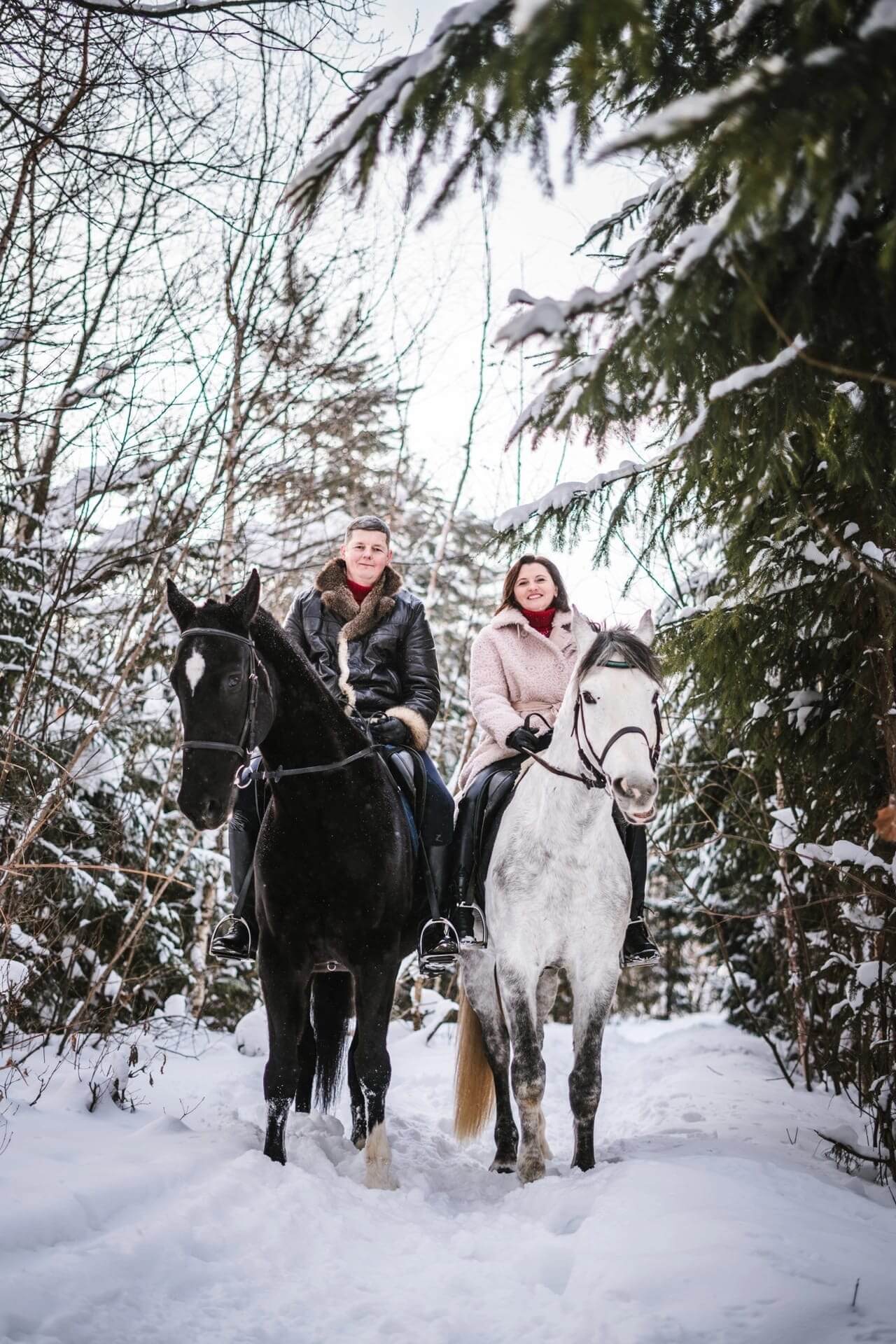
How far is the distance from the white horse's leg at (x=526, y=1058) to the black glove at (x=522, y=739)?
1.11m

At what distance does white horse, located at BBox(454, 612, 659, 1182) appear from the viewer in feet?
13.2

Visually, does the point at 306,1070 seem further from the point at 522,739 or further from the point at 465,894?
the point at 522,739

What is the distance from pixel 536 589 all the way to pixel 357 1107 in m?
3.12

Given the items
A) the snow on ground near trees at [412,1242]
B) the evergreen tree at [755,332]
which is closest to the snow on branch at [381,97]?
the evergreen tree at [755,332]

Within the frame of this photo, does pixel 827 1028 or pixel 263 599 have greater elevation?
pixel 263 599

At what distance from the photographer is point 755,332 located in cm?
245

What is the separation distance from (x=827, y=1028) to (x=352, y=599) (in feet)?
13.5

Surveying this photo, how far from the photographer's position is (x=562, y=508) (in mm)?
4242

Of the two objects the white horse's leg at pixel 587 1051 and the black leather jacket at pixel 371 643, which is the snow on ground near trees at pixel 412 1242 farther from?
the black leather jacket at pixel 371 643

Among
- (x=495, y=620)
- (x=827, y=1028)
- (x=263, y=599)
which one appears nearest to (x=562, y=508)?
(x=495, y=620)

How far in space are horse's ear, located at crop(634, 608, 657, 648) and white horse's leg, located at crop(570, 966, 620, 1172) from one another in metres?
1.59

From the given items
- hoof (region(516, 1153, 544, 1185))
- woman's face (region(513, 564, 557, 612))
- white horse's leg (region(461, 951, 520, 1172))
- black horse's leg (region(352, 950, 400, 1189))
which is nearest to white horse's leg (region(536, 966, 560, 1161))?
hoof (region(516, 1153, 544, 1185))

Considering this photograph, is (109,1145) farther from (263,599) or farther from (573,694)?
(263,599)

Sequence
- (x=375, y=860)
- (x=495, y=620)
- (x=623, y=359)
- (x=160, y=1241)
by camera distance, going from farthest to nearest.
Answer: (x=495, y=620)
(x=375, y=860)
(x=160, y=1241)
(x=623, y=359)
